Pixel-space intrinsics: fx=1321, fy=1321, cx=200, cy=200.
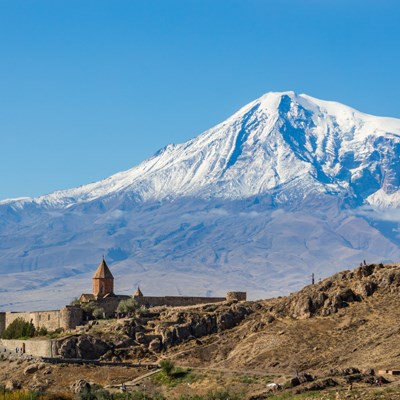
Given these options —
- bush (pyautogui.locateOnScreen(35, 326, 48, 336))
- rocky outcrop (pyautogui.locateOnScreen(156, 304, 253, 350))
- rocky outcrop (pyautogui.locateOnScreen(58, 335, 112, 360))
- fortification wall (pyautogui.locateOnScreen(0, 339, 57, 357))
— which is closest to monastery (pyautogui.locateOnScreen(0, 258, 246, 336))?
bush (pyautogui.locateOnScreen(35, 326, 48, 336))

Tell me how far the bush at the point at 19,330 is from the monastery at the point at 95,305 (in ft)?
3.67

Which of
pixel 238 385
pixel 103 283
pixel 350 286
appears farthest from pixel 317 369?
pixel 103 283

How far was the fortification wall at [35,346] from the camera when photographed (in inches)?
3868

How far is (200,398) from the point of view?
263ft

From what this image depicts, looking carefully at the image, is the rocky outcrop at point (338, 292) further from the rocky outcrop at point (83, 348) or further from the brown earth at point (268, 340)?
the rocky outcrop at point (83, 348)

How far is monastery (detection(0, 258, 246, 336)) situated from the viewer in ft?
356

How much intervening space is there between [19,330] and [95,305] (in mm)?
6857

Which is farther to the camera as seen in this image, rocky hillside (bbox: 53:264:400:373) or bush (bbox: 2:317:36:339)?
bush (bbox: 2:317:36:339)

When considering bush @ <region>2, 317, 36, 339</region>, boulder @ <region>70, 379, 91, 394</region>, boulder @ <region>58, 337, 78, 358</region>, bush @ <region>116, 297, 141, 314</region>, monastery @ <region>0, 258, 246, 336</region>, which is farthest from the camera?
bush @ <region>116, 297, 141, 314</region>

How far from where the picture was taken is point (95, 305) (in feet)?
367

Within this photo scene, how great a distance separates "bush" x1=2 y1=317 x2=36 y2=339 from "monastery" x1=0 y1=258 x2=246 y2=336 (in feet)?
3.67

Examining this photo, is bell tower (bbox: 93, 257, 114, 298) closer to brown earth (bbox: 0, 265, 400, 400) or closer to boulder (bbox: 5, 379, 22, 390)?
brown earth (bbox: 0, 265, 400, 400)

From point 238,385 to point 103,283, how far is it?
128 ft

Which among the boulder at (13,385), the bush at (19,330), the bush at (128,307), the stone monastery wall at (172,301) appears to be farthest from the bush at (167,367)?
the stone monastery wall at (172,301)
